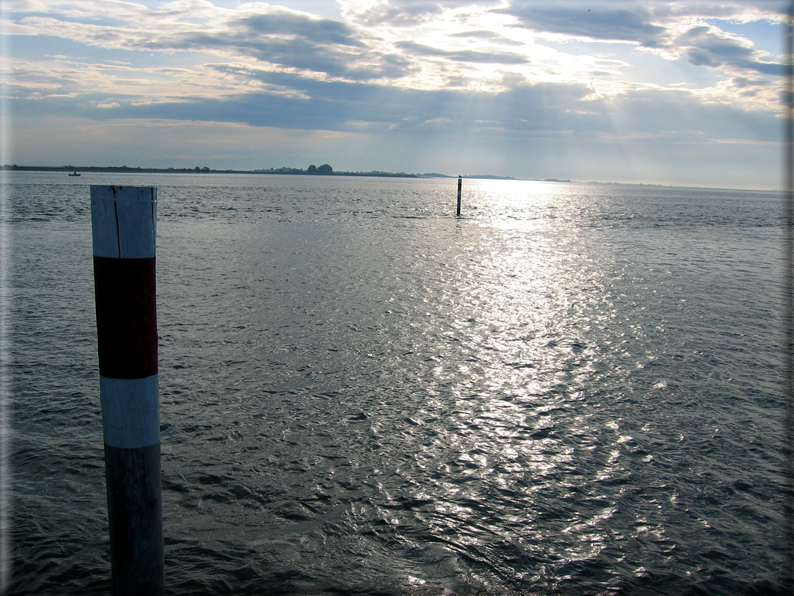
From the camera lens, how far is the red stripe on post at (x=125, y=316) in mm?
2271

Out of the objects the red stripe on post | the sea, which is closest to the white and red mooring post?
the red stripe on post

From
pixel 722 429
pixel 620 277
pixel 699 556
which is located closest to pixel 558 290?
pixel 620 277

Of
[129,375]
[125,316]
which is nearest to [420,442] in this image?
[129,375]

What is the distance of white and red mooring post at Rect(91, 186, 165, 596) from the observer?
7.33 feet

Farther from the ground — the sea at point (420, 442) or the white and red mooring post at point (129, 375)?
the white and red mooring post at point (129, 375)

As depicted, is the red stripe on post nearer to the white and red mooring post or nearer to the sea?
the white and red mooring post

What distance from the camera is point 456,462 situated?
4.91m

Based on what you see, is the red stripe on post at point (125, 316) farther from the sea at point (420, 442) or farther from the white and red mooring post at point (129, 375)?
the sea at point (420, 442)

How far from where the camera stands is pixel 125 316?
2309mm

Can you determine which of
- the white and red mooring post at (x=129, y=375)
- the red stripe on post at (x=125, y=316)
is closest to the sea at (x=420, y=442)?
the white and red mooring post at (x=129, y=375)

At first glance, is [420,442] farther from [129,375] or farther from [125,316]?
[125,316]

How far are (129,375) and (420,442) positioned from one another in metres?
3.41

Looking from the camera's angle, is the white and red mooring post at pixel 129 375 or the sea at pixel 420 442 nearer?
the white and red mooring post at pixel 129 375

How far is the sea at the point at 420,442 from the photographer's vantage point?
356 centimetres
